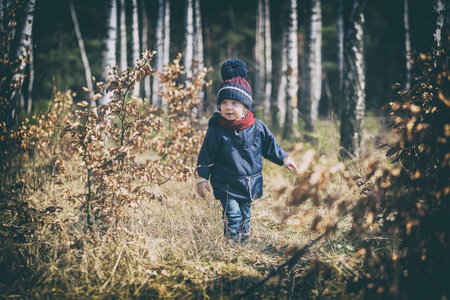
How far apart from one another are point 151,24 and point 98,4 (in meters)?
3.53

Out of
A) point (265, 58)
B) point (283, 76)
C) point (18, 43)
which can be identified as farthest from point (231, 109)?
point (265, 58)

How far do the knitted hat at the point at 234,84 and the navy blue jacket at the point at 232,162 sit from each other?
0.29 metres

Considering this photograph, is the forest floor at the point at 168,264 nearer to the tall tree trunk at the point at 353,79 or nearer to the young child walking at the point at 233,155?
the young child walking at the point at 233,155

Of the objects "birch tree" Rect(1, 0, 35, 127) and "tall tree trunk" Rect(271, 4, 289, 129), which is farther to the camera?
"tall tree trunk" Rect(271, 4, 289, 129)

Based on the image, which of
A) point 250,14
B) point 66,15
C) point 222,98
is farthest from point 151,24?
point 222,98

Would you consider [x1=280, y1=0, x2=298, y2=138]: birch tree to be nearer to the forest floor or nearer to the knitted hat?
the knitted hat

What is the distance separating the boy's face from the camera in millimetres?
2818

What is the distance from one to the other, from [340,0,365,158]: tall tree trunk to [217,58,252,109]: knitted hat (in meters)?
2.74

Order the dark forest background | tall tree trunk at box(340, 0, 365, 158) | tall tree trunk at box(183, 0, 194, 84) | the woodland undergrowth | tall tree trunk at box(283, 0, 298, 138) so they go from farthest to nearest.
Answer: the dark forest background < tall tree trunk at box(283, 0, 298, 138) < tall tree trunk at box(183, 0, 194, 84) < tall tree trunk at box(340, 0, 365, 158) < the woodland undergrowth

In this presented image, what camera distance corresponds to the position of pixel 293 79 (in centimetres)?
770

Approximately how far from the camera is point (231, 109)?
2.81 metres

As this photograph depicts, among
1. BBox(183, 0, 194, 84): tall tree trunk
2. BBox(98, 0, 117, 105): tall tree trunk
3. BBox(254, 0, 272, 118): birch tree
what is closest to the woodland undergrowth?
BBox(98, 0, 117, 105): tall tree trunk

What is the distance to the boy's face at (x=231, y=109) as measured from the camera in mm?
2818

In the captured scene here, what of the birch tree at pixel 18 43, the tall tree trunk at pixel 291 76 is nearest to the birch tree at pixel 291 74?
the tall tree trunk at pixel 291 76
